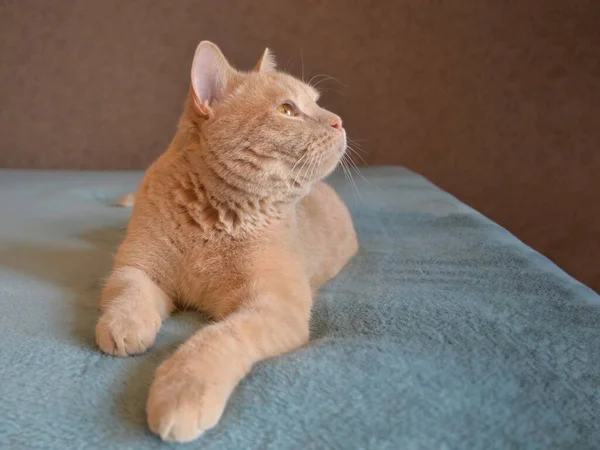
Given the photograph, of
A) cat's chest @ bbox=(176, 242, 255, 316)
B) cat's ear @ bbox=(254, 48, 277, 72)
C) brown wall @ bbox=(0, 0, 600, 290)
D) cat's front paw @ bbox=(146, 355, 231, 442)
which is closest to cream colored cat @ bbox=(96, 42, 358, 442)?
cat's chest @ bbox=(176, 242, 255, 316)

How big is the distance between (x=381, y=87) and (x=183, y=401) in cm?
299

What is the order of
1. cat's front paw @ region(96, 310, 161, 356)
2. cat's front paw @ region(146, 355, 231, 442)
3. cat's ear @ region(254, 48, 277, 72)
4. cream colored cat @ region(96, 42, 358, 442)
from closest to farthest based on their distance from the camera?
cat's front paw @ region(146, 355, 231, 442)
cat's front paw @ region(96, 310, 161, 356)
cream colored cat @ region(96, 42, 358, 442)
cat's ear @ region(254, 48, 277, 72)

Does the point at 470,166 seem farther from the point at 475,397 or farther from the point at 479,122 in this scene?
the point at 475,397

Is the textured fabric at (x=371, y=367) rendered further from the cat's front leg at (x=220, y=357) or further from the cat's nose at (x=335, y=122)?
the cat's nose at (x=335, y=122)

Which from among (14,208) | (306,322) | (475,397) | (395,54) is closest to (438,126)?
(395,54)

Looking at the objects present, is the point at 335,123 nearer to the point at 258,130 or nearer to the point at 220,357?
the point at 258,130

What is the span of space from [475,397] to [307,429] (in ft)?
0.77

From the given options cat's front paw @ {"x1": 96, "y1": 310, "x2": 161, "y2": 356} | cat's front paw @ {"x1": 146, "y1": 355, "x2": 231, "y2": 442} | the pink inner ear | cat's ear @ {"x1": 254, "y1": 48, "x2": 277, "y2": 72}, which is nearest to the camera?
cat's front paw @ {"x1": 146, "y1": 355, "x2": 231, "y2": 442}

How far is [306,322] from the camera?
99cm

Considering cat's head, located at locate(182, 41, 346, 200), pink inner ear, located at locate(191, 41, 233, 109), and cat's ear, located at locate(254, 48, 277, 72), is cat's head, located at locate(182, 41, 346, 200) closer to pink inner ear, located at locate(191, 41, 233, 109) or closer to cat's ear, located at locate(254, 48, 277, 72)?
pink inner ear, located at locate(191, 41, 233, 109)

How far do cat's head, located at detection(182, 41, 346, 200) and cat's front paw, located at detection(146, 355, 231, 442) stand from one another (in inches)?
18.4

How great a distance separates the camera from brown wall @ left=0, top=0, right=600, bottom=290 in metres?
3.18

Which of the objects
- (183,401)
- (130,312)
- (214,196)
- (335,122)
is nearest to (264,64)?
(335,122)

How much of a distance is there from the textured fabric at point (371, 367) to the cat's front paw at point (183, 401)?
0.05 ft
